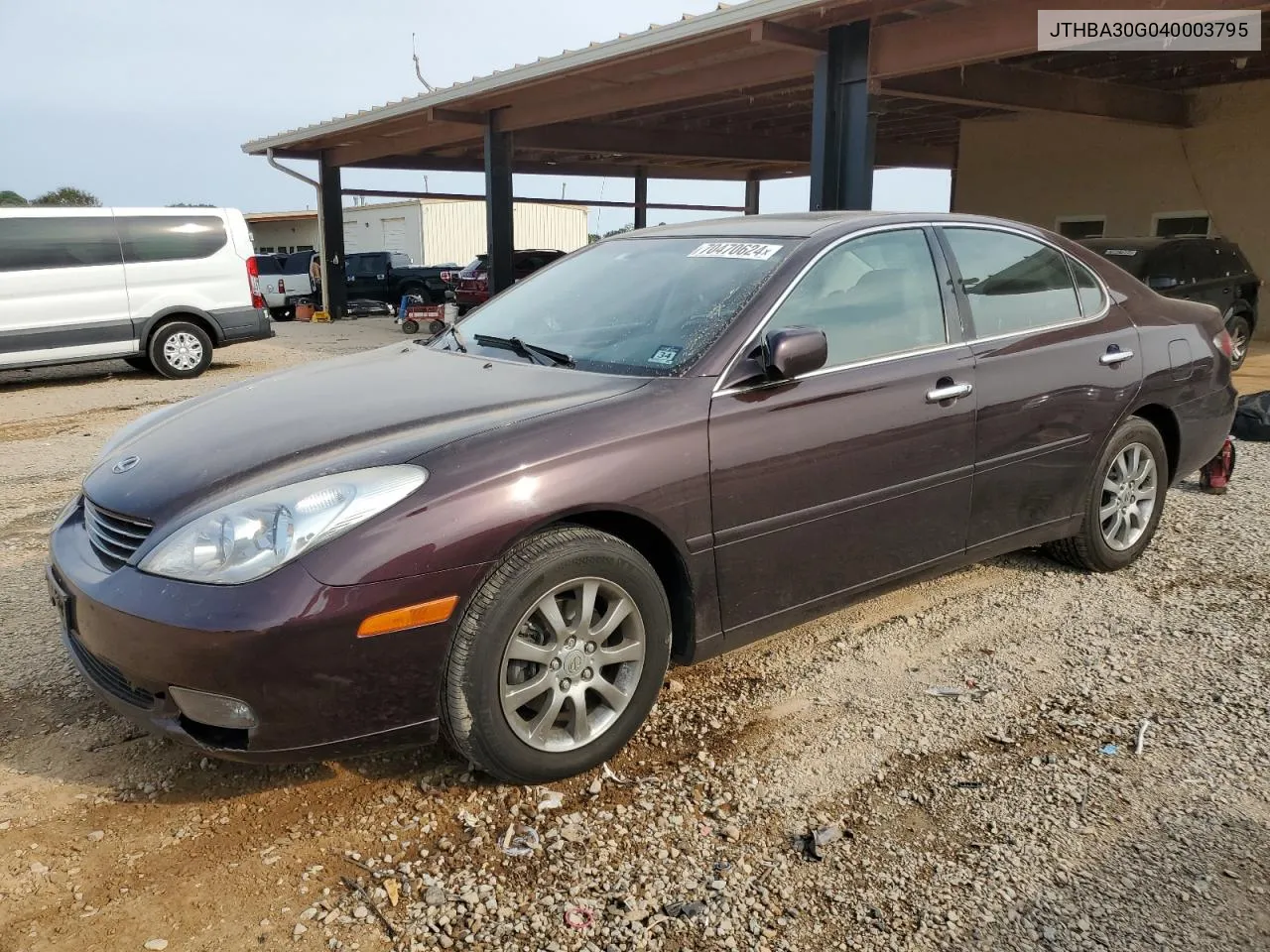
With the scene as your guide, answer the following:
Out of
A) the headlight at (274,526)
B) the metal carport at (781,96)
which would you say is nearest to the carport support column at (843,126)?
the metal carport at (781,96)

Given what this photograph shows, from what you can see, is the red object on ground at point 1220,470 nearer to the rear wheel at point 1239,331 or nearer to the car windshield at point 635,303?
the car windshield at point 635,303

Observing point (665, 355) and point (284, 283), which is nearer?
point (665, 355)

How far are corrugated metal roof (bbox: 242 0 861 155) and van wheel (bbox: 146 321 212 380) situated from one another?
214 inches

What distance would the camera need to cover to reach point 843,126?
1048 centimetres

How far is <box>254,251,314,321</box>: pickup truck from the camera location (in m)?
23.4

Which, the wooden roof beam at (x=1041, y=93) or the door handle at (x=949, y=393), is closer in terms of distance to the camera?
the door handle at (x=949, y=393)

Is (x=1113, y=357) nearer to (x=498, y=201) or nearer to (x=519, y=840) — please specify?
(x=519, y=840)

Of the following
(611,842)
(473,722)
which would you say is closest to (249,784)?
(473,722)

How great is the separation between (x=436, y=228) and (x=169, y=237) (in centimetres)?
3155

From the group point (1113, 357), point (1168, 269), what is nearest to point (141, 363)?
point (1113, 357)

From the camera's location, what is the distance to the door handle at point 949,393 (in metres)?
3.51

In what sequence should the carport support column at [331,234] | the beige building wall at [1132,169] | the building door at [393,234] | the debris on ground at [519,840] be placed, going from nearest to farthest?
the debris on ground at [519,840] → the beige building wall at [1132,169] → the carport support column at [331,234] → the building door at [393,234]

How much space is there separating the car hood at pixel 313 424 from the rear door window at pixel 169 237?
8.99m

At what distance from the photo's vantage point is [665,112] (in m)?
16.7
